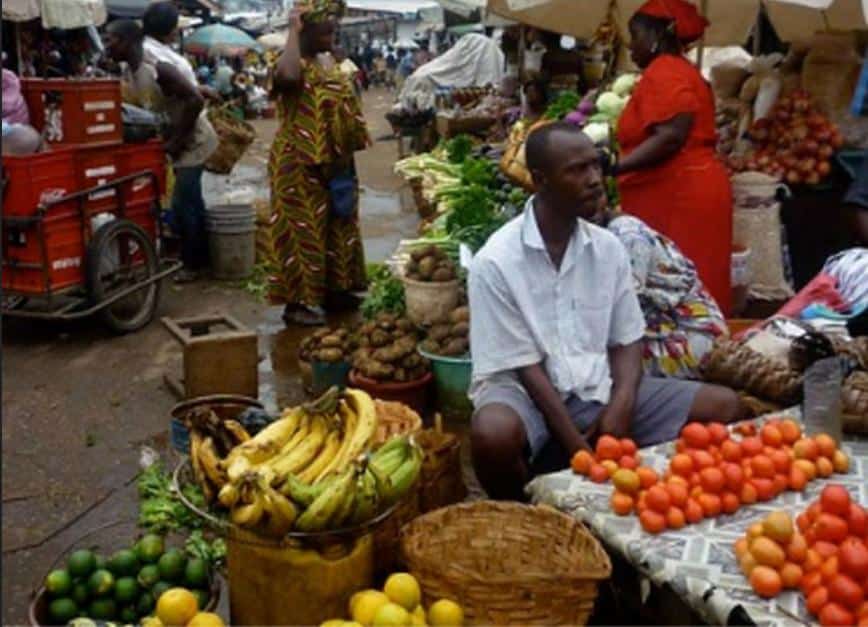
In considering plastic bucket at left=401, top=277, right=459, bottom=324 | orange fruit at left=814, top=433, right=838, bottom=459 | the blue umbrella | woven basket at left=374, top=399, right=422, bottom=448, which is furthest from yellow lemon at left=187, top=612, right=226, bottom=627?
the blue umbrella

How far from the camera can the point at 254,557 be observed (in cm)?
268

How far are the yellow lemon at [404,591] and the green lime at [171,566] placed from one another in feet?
2.45

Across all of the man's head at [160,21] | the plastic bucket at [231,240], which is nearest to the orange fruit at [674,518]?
the plastic bucket at [231,240]

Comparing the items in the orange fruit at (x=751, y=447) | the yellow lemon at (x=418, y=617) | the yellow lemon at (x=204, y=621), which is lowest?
the yellow lemon at (x=204, y=621)

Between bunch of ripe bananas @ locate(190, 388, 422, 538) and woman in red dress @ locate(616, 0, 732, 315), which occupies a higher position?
woman in red dress @ locate(616, 0, 732, 315)

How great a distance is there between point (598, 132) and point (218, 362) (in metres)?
3.07

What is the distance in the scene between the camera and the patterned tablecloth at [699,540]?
8.01 ft

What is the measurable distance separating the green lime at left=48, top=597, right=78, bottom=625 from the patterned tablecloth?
4.63 ft

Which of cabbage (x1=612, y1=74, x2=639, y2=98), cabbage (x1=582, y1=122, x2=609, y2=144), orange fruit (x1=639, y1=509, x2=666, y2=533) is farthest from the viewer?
cabbage (x1=612, y1=74, x2=639, y2=98)

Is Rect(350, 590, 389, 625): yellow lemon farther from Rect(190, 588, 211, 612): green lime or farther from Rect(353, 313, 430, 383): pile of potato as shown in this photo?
Rect(353, 313, 430, 383): pile of potato

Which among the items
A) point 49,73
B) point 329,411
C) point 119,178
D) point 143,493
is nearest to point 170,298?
point 119,178

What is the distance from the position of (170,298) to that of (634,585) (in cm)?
585

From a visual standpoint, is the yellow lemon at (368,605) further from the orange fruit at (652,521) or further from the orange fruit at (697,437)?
the orange fruit at (697,437)

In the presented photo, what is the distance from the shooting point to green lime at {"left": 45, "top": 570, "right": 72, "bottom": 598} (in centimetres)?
281
